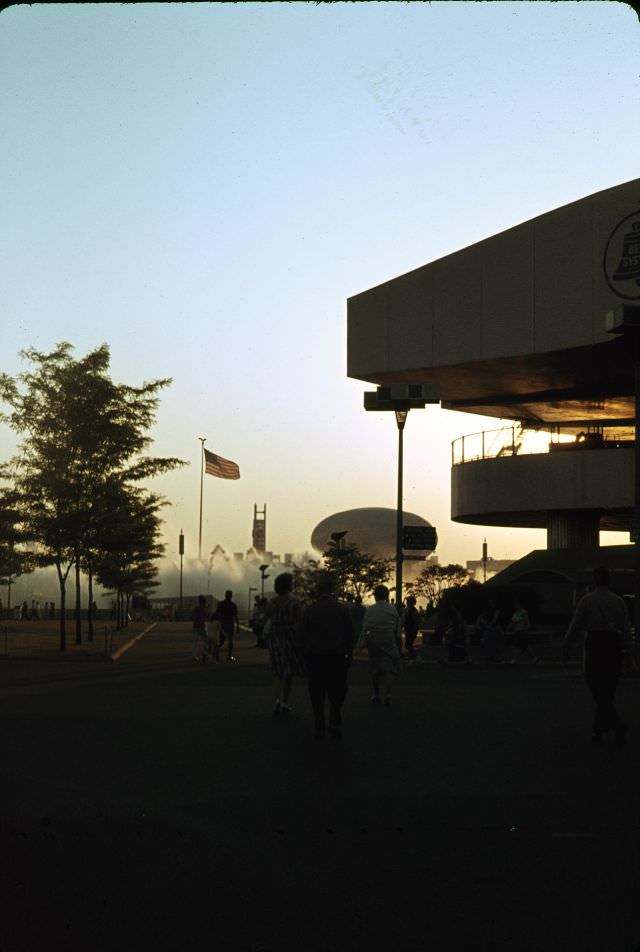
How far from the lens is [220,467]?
100 m

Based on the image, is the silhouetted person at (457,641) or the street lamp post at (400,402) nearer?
the silhouetted person at (457,641)

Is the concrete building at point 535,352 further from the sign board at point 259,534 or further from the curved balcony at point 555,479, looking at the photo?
the sign board at point 259,534

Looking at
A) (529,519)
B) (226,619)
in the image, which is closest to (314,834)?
(226,619)

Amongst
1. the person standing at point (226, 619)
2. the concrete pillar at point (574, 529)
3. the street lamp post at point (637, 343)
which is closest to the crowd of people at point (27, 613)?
the concrete pillar at point (574, 529)

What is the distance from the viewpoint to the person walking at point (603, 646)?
13.9m

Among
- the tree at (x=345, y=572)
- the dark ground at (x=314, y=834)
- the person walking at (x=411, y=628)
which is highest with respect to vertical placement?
the tree at (x=345, y=572)

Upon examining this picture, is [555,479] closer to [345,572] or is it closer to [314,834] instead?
[345,572]

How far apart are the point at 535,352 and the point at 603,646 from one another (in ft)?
143

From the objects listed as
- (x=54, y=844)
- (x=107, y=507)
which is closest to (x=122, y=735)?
(x=54, y=844)

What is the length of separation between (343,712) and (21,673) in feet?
35.9

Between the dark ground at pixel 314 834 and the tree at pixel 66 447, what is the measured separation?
22.1 metres

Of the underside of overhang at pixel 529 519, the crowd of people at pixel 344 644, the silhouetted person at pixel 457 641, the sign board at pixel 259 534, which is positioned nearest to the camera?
the crowd of people at pixel 344 644

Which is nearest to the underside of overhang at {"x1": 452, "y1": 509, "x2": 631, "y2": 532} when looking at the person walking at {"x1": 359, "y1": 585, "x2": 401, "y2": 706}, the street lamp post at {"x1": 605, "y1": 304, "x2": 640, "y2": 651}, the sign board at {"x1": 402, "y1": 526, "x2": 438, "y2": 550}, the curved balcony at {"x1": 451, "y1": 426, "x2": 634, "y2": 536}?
the curved balcony at {"x1": 451, "y1": 426, "x2": 634, "y2": 536}

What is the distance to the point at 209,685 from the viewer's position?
23.9 meters
